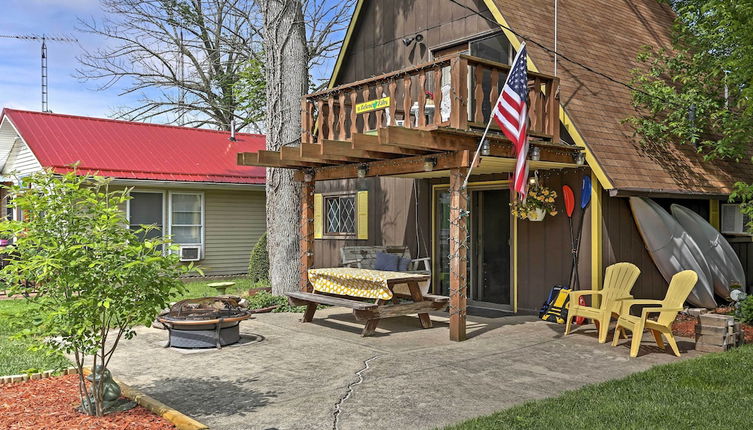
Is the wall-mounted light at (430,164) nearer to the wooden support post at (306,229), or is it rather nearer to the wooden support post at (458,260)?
the wooden support post at (458,260)

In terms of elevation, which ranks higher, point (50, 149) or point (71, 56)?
point (71, 56)

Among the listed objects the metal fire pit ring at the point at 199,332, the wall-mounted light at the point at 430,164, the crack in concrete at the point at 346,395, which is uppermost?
the wall-mounted light at the point at 430,164

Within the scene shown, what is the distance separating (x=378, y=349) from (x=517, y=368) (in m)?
1.72

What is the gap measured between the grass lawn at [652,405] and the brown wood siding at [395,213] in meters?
5.81

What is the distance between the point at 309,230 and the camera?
10969mm

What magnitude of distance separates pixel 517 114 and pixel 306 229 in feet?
14.8

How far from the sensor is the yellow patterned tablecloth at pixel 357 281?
27.5ft

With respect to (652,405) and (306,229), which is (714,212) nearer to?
(306,229)

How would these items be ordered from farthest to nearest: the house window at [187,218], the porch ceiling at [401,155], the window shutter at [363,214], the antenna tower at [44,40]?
the antenna tower at [44,40]
the house window at [187,218]
the window shutter at [363,214]
the porch ceiling at [401,155]

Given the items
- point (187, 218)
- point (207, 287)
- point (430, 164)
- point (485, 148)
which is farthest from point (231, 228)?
point (485, 148)

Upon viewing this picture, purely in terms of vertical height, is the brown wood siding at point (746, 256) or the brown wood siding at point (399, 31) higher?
the brown wood siding at point (399, 31)

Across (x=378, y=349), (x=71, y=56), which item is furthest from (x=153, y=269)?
(x=71, y=56)

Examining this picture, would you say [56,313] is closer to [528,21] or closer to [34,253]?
[34,253]

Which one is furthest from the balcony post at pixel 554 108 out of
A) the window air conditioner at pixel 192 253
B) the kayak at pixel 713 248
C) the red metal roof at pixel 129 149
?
the window air conditioner at pixel 192 253
